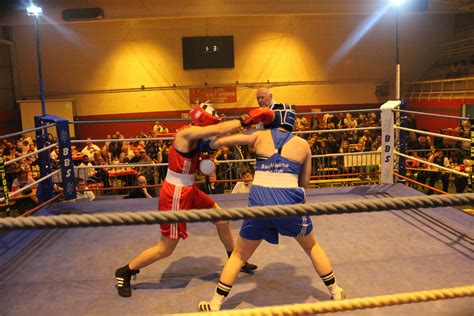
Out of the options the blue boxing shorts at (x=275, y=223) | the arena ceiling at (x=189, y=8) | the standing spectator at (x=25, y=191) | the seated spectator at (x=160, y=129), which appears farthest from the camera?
the seated spectator at (x=160, y=129)

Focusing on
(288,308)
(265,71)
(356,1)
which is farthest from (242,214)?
(265,71)

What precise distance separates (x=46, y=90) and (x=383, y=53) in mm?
11991

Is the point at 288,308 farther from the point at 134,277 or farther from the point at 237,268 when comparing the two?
the point at 134,277

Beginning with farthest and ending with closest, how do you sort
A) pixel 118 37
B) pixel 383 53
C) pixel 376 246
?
pixel 383 53, pixel 118 37, pixel 376 246

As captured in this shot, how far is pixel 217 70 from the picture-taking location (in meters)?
14.6

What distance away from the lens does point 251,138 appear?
2.27 m

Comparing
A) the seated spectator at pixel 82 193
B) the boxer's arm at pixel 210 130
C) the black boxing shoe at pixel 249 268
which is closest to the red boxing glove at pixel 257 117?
the boxer's arm at pixel 210 130

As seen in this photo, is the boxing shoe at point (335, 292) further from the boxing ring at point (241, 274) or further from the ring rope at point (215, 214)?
the ring rope at point (215, 214)

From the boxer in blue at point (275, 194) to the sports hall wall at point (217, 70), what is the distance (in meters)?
12.7

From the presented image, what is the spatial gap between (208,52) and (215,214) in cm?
1378

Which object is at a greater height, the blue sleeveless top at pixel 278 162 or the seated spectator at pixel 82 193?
the blue sleeveless top at pixel 278 162

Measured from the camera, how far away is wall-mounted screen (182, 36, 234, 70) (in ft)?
46.4

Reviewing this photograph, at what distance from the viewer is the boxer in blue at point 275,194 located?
7.16ft

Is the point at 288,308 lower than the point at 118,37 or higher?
lower
